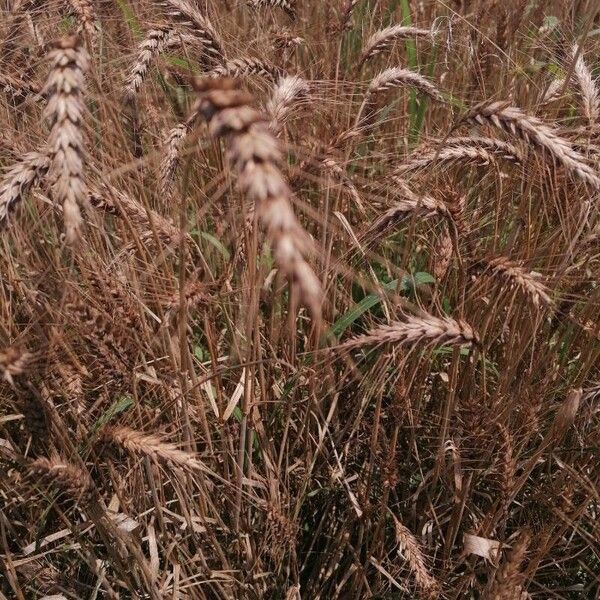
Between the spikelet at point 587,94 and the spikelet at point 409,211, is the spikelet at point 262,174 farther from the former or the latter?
the spikelet at point 587,94

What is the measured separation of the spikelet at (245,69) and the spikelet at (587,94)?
0.77 metres

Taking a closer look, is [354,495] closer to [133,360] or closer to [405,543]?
[405,543]

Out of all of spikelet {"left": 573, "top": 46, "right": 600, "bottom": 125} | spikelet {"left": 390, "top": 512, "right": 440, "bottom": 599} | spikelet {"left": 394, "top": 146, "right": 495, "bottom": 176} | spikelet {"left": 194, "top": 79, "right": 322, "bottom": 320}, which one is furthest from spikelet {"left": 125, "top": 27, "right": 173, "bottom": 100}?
spikelet {"left": 390, "top": 512, "right": 440, "bottom": 599}

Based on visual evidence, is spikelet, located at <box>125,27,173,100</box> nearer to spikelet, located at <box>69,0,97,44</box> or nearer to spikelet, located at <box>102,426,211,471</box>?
spikelet, located at <box>69,0,97,44</box>

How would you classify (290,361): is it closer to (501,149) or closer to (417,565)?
(417,565)

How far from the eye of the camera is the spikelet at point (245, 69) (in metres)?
1.80

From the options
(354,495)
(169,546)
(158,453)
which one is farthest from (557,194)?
(169,546)

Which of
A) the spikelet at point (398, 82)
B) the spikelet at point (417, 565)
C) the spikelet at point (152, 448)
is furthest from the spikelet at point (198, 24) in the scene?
the spikelet at point (417, 565)

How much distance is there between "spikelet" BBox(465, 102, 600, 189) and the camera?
1.48 m

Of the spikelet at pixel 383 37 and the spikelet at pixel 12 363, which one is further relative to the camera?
the spikelet at pixel 383 37

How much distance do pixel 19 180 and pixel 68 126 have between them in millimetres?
376

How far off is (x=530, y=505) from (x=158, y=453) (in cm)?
114

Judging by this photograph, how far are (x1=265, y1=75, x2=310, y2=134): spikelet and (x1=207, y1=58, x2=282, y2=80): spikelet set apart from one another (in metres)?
0.11

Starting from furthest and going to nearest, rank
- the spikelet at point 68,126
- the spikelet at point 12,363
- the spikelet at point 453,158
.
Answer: the spikelet at point 453,158, the spikelet at point 12,363, the spikelet at point 68,126
